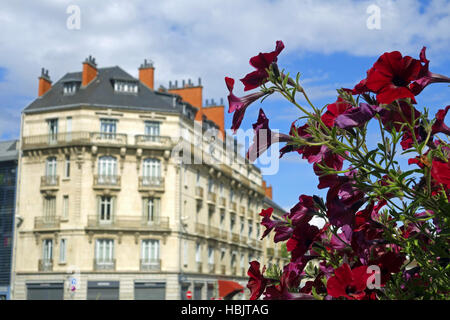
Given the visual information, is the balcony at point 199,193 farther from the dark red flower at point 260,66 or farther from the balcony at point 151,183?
the dark red flower at point 260,66

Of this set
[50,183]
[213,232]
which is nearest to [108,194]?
[50,183]

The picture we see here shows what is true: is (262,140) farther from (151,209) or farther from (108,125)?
(108,125)

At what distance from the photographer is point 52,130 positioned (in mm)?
39438

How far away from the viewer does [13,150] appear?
4269 centimetres

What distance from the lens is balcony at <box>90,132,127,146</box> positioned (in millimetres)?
37812

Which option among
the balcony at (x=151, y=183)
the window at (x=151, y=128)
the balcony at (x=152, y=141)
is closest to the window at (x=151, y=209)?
the balcony at (x=151, y=183)

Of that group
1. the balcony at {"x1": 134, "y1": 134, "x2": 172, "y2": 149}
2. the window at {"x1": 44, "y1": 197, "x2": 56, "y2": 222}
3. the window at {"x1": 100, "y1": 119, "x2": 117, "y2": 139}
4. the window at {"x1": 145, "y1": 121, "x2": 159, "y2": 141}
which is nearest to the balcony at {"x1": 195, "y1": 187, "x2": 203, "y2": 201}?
the balcony at {"x1": 134, "y1": 134, "x2": 172, "y2": 149}

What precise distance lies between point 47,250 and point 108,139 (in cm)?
833

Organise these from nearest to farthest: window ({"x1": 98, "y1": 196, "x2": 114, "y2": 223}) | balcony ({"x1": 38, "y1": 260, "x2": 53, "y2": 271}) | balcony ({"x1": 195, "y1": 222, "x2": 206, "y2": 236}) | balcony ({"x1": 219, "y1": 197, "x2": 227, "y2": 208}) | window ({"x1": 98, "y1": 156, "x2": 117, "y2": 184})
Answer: balcony ({"x1": 38, "y1": 260, "x2": 53, "y2": 271}), window ({"x1": 98, "y1": 196, "x2": 114, "y2": 223}), window ({"x1": 98, "y1": 156, "x2": 117, "y2": 184}), balcony ({"x1": 195, "y1": 222, "x2": 206, "y2": 236}), balcony ({"x1": 219, "y1": 197, "x2": 227, "y2": 208})

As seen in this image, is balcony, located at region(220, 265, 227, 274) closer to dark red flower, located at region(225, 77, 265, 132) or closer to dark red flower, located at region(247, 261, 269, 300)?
dark red flower, located at region(247, 261, 269, 300)

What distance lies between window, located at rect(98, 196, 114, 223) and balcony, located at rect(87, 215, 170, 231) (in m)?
0.14

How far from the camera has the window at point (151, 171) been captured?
1520 inches

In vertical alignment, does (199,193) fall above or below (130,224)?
above

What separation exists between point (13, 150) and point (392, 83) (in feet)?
145
